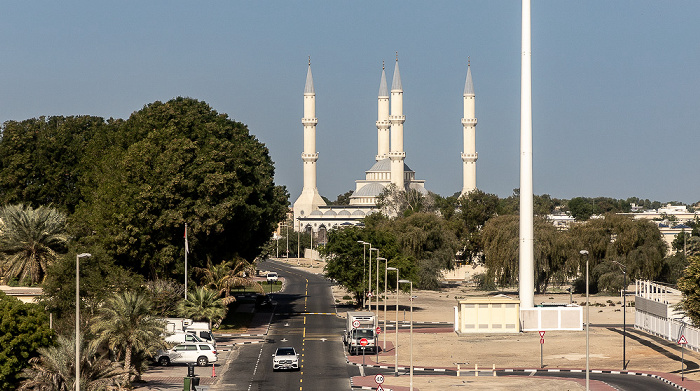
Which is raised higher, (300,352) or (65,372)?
(65,372)

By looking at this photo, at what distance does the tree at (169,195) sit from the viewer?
241 feet

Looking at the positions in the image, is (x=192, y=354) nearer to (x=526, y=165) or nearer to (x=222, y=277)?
(x=222, y=277)

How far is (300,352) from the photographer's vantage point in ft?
209

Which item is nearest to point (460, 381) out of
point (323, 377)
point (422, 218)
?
point (323, 377)

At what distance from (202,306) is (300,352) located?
9.15 m

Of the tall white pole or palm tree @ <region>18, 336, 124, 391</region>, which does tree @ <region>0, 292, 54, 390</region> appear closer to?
palm tree @ <region>18, 336, 124, 391</region>

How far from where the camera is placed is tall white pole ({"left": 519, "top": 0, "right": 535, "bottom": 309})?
75812 millimetres

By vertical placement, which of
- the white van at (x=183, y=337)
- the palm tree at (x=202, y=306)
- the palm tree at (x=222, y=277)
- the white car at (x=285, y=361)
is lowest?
the white car at (x=285, y=361)

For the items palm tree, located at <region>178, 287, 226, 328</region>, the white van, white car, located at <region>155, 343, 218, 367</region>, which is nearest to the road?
white car, located at <region>155, 343, 218, 367</region>

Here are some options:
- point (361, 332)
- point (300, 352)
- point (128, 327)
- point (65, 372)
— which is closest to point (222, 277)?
point (300, 352)

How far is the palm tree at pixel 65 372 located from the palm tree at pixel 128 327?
3.52m

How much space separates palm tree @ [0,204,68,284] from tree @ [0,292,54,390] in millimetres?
20732

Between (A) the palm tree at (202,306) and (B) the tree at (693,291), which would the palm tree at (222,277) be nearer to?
(A) the palm tree at (202,306)

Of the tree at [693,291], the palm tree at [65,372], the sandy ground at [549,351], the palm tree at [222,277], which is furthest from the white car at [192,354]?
the tree at [693,291]
